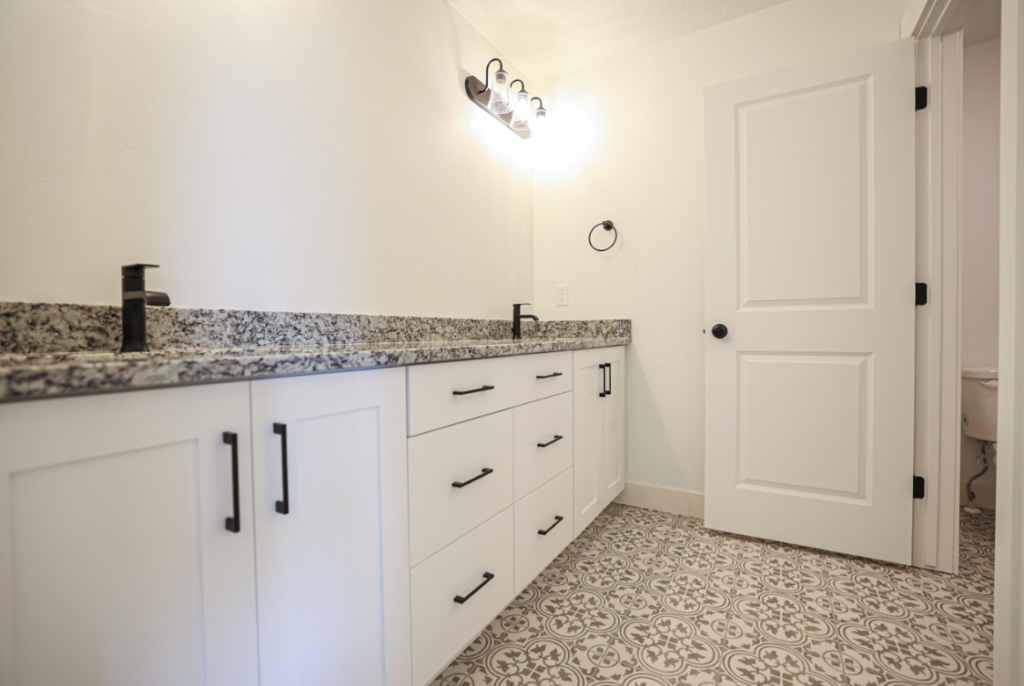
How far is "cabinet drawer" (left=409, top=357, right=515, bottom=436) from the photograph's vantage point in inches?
39.8

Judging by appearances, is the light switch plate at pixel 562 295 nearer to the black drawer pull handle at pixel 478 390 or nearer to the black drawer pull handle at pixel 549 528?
the black drawer pull handle at pixel 549 528

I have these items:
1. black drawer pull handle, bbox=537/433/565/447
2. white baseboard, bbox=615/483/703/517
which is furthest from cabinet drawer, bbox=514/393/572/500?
white baseboard, bbox=615/483/703/517

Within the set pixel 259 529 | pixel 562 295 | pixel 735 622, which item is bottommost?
pixel 735 622

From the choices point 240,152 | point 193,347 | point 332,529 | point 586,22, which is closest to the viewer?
point 332,529

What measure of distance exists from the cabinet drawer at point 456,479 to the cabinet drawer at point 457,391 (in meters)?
0.03

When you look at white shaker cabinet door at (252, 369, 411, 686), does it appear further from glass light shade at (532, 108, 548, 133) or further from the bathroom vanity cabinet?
glass light shade at (532, 108, 548, 133)

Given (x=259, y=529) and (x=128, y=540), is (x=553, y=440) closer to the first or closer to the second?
(x=259, y=529)

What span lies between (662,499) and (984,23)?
2.80 metres

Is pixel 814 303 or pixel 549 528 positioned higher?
pixel 814 303

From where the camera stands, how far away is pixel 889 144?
1743 millimetres

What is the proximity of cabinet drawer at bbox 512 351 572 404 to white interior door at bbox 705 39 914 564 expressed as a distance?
30.9 inches

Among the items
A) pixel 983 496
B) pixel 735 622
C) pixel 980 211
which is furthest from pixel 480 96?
pixel 983 496

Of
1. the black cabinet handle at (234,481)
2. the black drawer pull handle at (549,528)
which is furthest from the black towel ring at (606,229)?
the black cabinet handle at (234,481)

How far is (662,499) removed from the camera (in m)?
2.33
